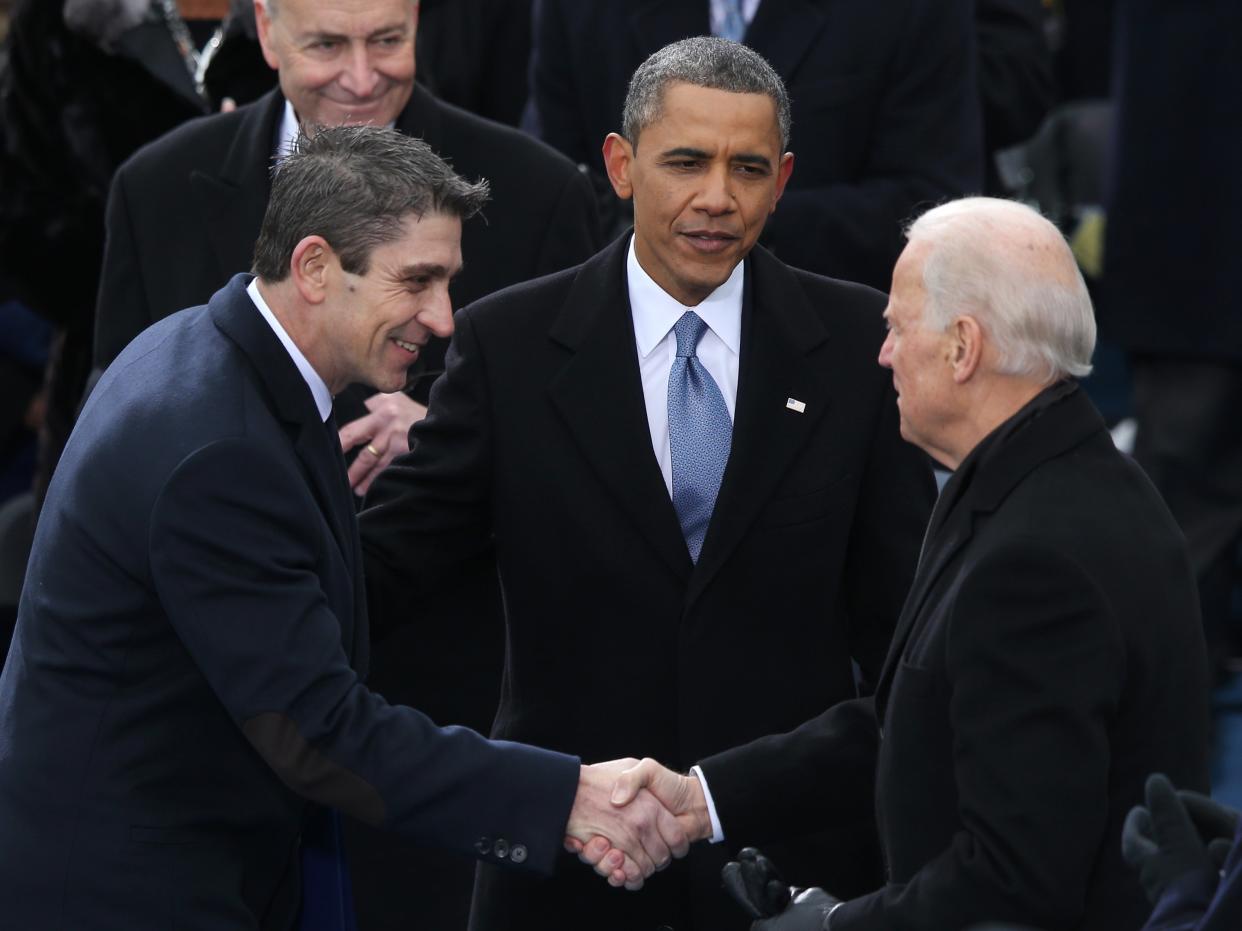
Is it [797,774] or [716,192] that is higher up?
[716,192]

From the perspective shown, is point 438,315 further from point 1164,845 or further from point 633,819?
point 1164,845

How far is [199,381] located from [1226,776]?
3.42 metres

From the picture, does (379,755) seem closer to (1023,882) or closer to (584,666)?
(584,666)

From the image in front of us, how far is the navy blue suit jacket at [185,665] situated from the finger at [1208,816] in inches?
38.6

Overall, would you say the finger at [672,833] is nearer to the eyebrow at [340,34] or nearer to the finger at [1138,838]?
the finger at [1138,838]

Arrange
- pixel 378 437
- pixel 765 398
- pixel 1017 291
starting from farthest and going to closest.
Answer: pixel 378 437
pixel 765 398
pixel 1017 291

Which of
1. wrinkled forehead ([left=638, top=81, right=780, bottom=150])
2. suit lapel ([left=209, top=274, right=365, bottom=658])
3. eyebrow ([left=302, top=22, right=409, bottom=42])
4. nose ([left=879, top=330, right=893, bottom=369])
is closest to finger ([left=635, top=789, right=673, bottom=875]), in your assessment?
suit lapel ([left=209, top=274, right=365, bottom=658])

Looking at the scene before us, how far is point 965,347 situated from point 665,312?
0.73 meters

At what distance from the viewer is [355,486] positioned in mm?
3619

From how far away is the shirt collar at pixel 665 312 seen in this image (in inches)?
126

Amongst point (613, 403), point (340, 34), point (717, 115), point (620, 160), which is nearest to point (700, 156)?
point (717, 115)

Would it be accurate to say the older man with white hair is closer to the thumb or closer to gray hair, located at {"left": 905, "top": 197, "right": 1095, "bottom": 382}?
gray hair, located at {"left": 905, "top": 197, "right": 1095, "bottom": 382}

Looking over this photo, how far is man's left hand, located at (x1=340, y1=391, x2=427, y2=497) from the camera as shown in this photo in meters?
3.60

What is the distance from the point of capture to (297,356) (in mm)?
2854
